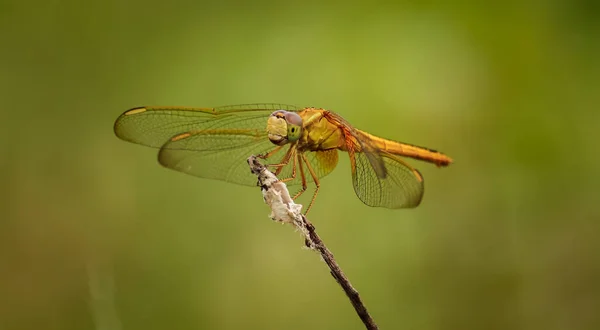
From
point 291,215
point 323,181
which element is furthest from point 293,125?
point 323,181

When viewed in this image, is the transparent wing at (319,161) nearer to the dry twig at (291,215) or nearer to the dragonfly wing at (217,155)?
the dragonfly wing at (217,155)

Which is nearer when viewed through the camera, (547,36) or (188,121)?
(188,121)

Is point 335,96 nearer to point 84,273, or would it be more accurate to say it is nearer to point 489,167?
point 489,167

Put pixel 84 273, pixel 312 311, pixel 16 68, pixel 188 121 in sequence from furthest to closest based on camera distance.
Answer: pixel 16 68 → pixel 312 311 → pixel 84 273 → pixel 188 121

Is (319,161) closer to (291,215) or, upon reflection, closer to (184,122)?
(184,122)

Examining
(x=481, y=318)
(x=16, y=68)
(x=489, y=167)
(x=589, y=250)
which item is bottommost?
(x=481, y=318)

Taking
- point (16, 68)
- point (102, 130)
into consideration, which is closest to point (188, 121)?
point (102, 130)
